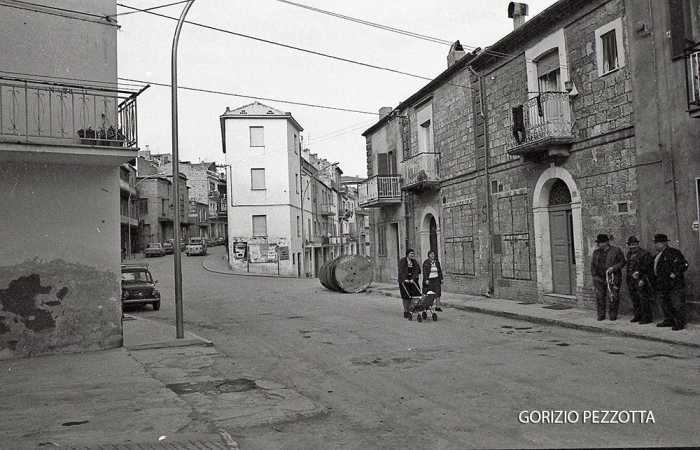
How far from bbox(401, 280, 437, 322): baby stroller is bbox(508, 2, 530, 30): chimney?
A: 30.6 ft

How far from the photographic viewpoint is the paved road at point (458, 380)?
4.83 meters

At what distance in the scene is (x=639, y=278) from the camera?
34.5 feet

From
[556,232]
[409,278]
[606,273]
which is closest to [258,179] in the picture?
[556,232]

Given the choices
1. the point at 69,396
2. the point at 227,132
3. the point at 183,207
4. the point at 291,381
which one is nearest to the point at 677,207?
the point at 291,381

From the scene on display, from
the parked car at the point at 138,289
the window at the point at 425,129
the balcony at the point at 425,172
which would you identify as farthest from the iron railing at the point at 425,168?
the parked car at the point at 138,289

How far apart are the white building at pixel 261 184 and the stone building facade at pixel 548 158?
19.1 m

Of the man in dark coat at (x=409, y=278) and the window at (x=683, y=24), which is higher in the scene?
the window at (x=683, y=24)

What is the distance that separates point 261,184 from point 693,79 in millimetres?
32315

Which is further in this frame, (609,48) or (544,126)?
(544,126)

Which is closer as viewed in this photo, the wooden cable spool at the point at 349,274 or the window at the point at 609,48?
the window at the point at 609,48

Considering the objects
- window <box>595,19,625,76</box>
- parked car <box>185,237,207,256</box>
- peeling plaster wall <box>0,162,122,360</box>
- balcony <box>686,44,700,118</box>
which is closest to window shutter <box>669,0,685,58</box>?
balcony <box>686,44,700,118</box>

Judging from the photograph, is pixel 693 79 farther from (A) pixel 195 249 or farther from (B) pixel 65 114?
(A) pixel 195 249

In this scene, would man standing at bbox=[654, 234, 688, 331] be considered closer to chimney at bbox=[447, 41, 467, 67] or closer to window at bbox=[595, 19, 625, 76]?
window at bbox=[595, 19, 625, 76]

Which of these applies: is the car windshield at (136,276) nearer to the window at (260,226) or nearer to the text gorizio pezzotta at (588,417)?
the text gorizio pezzotta at (588,417)
